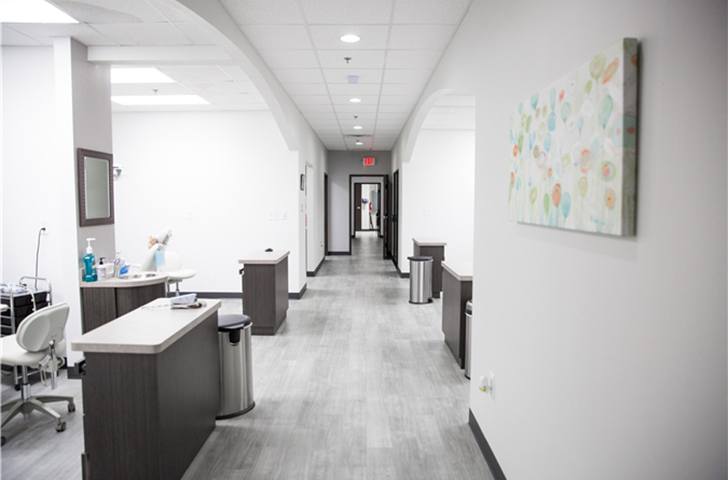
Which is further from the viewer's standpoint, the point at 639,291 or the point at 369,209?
the point at 369,209

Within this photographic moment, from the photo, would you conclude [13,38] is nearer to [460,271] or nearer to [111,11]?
[111,11]

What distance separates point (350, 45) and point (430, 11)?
901 mm

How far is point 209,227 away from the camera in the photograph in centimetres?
730

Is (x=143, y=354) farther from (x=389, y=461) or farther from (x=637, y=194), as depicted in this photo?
(x=637, y=194)

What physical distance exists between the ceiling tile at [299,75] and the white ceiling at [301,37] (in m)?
0.01

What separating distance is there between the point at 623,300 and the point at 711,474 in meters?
0.43

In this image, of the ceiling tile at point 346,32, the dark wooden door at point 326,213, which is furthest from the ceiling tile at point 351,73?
the dark wooden door at point 326,213

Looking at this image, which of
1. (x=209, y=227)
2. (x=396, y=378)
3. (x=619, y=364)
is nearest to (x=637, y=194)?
(x=619, y=364)

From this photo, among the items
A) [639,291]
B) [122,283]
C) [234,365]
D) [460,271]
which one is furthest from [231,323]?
[639,291]

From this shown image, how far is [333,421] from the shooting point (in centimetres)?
319

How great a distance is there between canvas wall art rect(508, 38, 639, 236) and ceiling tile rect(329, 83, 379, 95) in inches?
146

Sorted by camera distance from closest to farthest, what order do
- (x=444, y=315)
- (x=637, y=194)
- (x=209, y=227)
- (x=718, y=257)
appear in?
(x=718, y=257) < (x=637, y=194) < (x=444, y=315) < (x=209, y=227)

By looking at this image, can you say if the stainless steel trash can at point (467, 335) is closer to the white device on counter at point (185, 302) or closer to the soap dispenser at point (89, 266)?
the white device on counter at point (185, 302)

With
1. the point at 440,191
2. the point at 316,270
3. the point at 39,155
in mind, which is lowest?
the point at 316,270
